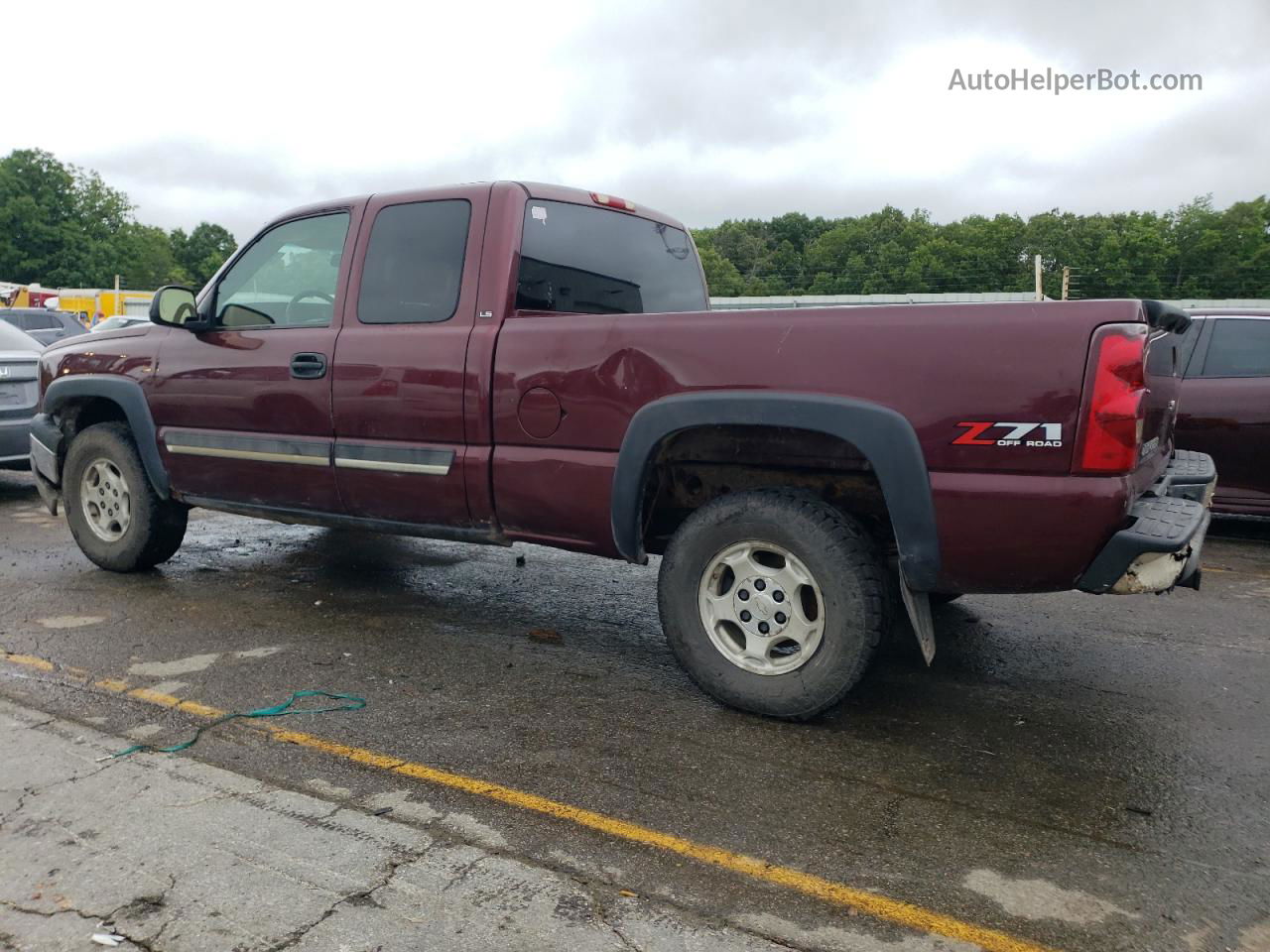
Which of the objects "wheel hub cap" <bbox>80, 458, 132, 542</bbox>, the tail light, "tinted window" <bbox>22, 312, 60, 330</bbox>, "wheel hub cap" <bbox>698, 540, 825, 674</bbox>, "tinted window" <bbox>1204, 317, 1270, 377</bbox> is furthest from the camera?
"tinted window" <bbox>22, 312, 60, 330</bbox>

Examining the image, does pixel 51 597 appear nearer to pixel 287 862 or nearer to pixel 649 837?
pixel 287 862

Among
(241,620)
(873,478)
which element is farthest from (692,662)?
(241,620)

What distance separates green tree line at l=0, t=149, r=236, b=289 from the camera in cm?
7925

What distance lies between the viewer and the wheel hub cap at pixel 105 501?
546cm

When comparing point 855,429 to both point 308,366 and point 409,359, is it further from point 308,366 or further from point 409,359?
point 308,366

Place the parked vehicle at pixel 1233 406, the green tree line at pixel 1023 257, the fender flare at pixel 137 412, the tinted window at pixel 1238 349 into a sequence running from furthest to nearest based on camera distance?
the green tree line at pixel 1023 257
the tinted window at pixel 1238 349
the parked vehicle at pixel 1233 406
the fender flare at pixel 137 412

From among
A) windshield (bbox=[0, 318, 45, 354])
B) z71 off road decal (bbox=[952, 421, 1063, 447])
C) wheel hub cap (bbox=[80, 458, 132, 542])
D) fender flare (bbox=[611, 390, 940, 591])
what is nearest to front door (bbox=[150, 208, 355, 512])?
wheel hub cap (bbox=[80, 458, 132, 542])

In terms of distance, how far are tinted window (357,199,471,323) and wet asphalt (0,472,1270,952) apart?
1.49 metres

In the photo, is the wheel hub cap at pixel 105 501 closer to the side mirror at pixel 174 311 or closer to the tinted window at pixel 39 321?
the side mirror at pixel 174 311

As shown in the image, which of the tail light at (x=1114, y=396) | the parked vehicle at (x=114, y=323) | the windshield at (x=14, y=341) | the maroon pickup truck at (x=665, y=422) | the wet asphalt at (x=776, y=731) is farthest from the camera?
the windshield at (x=14, y=341)

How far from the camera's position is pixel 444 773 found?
3078mm

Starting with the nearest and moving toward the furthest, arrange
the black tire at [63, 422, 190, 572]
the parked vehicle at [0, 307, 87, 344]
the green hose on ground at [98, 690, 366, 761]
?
the green hose on ground at [98, 690, 366, 761]
the black tire at [63, 422, 190, 572]
the parked vehicle at [0, 307, 87, 344]

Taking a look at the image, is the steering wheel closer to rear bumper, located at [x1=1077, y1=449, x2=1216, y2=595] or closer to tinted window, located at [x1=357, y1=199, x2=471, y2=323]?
tinted window, located at [x1=357, y1=199, x2=471, y2=323]

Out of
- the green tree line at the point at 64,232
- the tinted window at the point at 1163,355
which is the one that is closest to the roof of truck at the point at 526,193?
the tinted window at the point at 1163,355
